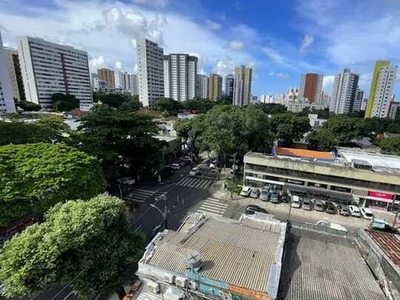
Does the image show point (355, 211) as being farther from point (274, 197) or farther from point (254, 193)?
point (254, 193)

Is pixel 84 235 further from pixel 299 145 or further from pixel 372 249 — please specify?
pixel 299 145

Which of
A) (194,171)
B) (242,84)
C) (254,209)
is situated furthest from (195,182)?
(242,84)

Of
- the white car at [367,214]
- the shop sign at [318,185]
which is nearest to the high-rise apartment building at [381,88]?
the shop sign at [318,185]

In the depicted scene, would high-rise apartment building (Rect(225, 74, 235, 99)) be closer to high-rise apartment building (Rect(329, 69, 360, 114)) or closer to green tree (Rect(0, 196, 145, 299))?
high-rise apartment building (Rect(329, 69, 360, 114))

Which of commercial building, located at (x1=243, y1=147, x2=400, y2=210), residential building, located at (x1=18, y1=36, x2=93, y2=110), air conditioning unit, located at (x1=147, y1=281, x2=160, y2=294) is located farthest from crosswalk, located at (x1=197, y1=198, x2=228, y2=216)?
residential building, located at (x1=18, y1=36, x2=93, y2=110)

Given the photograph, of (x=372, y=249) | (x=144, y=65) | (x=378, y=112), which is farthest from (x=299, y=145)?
(x=144, y=65)

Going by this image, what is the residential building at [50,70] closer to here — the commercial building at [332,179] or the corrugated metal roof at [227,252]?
the commercial building at [332,179]
